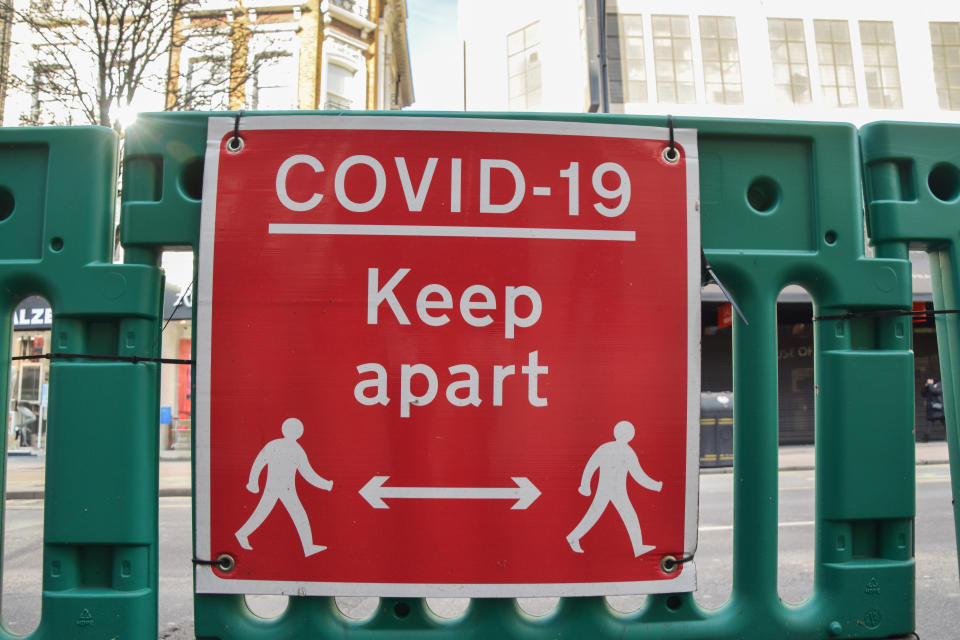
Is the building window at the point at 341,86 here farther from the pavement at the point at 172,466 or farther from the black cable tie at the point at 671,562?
the black cable tie at the point at 671,562

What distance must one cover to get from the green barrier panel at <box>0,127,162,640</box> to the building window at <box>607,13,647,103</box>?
54.5 ft

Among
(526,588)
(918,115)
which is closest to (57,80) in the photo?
(526,588)

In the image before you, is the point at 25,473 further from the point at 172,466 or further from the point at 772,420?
the point at 772,420

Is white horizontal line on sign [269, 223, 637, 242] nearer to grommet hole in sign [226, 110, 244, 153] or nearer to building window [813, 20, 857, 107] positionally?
grommet hole in sign [226, 110, 244, 153]

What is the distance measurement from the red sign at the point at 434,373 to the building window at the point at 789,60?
17.7 metres

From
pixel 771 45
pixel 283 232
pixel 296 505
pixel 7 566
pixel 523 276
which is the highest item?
pixel 771 45

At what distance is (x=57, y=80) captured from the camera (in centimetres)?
1209

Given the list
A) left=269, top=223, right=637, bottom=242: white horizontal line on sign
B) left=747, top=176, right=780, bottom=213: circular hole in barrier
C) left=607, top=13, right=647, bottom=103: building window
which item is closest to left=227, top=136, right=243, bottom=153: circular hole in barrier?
left=269, top=223, right=637, bottom=242: white horizontal line on sign

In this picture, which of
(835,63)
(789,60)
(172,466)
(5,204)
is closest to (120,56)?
(172,466)

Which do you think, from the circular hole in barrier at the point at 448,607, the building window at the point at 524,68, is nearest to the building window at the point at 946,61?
the building window at the point at 524,68

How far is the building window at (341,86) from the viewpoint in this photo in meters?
20.3

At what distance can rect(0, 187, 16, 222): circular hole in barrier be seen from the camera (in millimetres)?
1849

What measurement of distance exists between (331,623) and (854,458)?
1422 millimetres

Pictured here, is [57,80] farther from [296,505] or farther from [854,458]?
[854,458]
